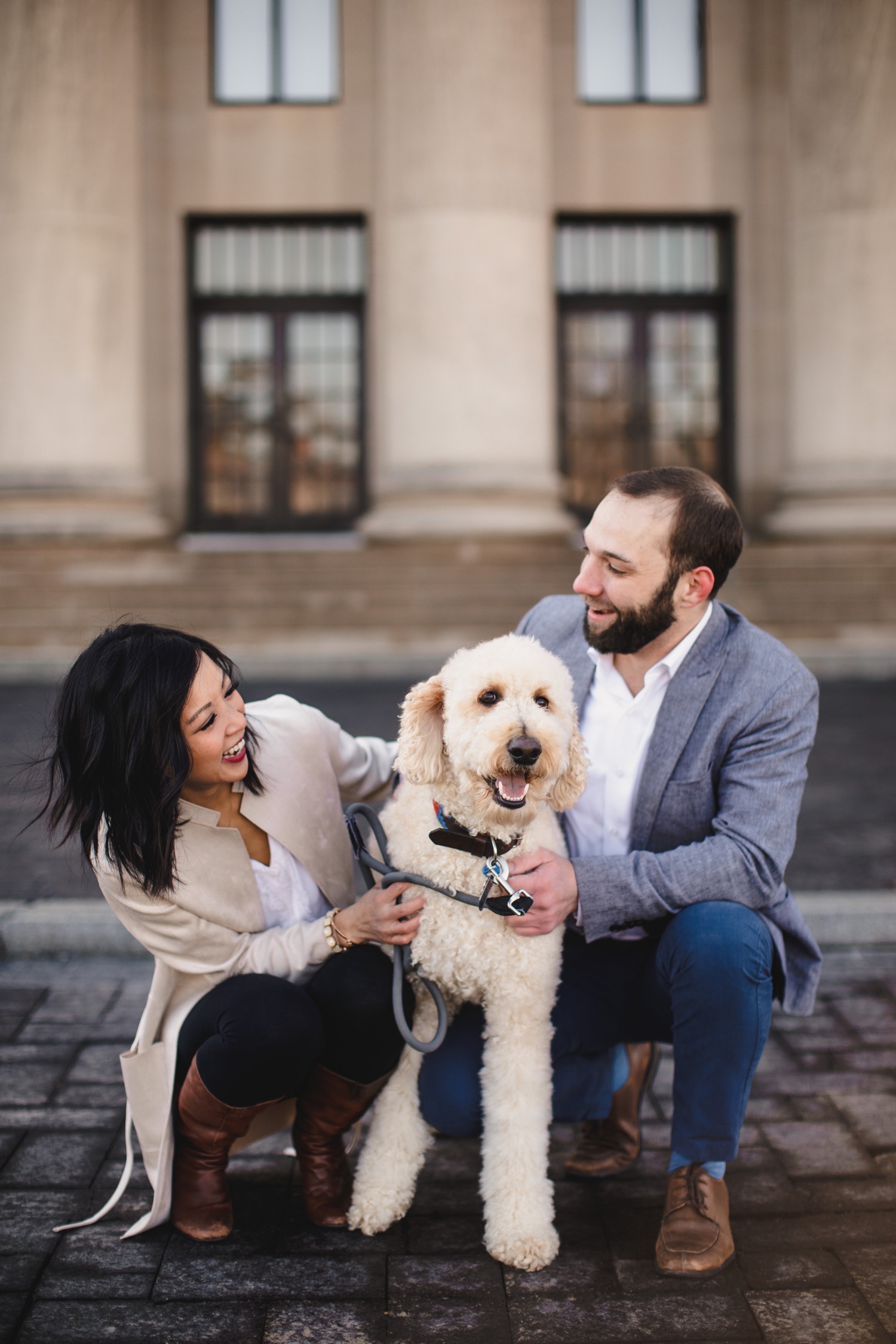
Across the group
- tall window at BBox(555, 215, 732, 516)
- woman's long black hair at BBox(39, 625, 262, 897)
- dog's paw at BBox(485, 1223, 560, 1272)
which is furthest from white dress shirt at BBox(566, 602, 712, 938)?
tall window at BBox(555, 215, 732, 516)

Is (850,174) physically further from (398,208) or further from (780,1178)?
(780,1178)

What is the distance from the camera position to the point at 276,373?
15.9 metres

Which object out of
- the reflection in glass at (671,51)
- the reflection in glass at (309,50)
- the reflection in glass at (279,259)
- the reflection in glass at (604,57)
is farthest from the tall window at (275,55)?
the reflection in glass at (671,51)

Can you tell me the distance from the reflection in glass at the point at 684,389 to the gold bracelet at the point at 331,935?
14.3 m

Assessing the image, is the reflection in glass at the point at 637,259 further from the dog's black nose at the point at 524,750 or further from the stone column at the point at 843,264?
the dog's black nose at the point at 524,750

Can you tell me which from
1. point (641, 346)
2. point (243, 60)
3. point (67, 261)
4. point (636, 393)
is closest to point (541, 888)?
point (67, 261)

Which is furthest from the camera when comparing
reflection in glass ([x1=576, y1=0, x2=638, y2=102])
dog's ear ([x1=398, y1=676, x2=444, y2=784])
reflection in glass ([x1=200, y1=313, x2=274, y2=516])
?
reflection in glass ([x1=200, y1=313, x2=274, y2=516])

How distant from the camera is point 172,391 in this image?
15.5m

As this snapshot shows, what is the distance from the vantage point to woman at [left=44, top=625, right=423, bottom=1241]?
8.07ft

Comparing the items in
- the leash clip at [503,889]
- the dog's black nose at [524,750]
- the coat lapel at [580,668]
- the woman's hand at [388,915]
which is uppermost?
the coat lapel at [580,668]

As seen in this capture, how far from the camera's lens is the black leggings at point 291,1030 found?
2.46m

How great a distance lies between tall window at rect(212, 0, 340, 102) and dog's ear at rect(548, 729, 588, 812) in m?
14.8

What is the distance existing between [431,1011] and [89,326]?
40.4 feet

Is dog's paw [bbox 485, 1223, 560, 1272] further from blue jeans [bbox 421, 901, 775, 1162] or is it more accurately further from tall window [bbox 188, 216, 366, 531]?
tall window [bbox 188, 216, 366, 531]
